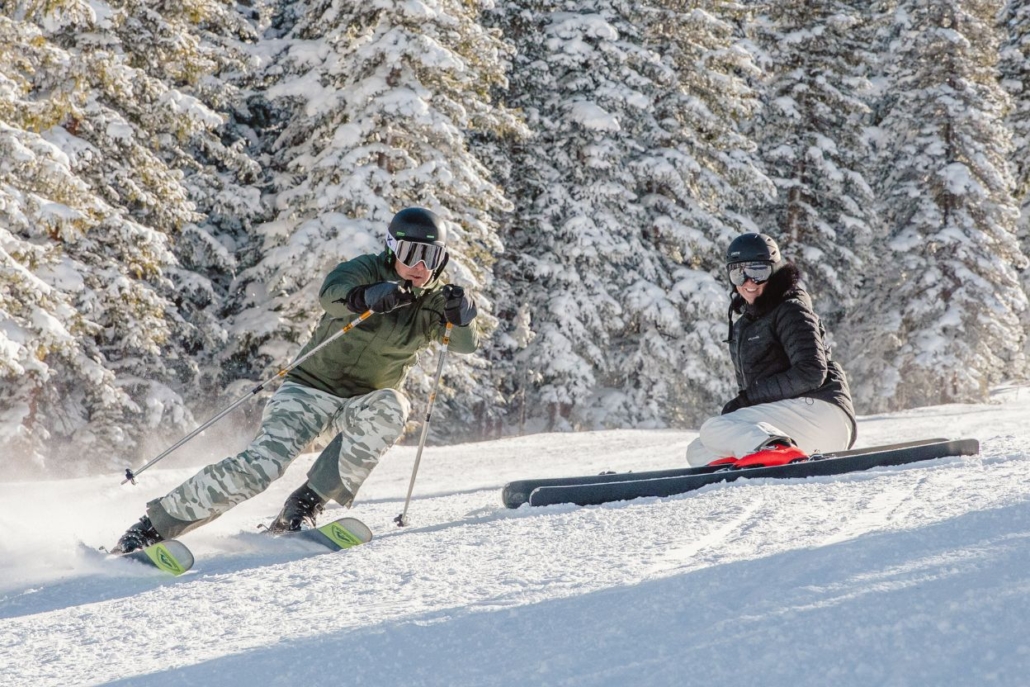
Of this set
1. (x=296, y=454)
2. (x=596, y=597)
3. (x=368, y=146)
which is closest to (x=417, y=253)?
(x=296, y=454)

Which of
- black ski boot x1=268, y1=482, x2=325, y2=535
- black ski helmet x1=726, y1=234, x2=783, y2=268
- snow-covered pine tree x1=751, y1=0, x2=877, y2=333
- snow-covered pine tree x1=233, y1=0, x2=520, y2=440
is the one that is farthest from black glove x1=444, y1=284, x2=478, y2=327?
snow-covered pine tree x1=751, y1=0, x2=877, y2=333

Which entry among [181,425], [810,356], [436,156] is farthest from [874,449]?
[181,425]

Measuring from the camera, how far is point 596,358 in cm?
2052

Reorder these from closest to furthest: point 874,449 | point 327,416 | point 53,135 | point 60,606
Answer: point 60,606, point 327,416, point 874,449, point 53,135

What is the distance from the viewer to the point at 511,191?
67.8 ft

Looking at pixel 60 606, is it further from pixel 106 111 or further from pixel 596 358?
pixel 596 358

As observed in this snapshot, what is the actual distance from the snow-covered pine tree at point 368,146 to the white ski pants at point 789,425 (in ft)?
27.5

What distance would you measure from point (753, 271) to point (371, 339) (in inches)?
101

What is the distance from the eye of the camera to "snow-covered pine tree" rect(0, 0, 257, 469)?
1123cm

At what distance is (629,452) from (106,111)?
9.79 m

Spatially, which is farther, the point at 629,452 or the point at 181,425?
the point at 181,425

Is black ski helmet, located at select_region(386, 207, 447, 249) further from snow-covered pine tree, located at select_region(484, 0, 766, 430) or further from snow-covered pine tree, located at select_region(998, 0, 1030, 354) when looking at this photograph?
snow-covered pine tree, located at select_region(998, 0, 1030, 354)

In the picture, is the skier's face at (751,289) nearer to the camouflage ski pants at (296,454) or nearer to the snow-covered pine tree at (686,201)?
the camouflage ski pants at (296,454)

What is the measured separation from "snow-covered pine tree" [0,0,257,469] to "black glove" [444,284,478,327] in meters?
7.47
